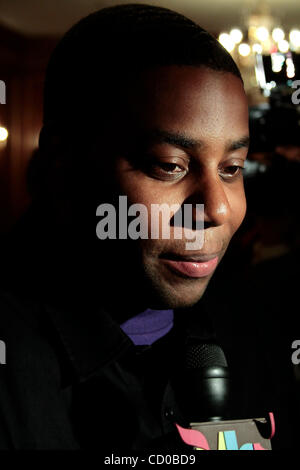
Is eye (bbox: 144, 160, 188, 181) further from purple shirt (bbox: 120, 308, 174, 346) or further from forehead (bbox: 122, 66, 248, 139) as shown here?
purple shirt (bbox: 120, 308, 174, 346)

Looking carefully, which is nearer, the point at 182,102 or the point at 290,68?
the point at 182,102

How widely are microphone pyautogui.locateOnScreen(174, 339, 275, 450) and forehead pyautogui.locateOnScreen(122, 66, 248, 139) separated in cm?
33

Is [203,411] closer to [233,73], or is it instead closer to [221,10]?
[233,73]

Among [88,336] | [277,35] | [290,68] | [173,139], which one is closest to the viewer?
[173,139]

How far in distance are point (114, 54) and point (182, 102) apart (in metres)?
0.12

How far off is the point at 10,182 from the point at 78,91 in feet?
9.07

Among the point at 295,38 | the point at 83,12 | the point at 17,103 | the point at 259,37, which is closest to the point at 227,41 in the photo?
the point at 259,37

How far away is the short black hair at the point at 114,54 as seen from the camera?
26.2 inches

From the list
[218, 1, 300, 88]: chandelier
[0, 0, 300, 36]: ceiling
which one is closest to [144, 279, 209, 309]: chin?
[218, 1, 300, 88]: chandelier

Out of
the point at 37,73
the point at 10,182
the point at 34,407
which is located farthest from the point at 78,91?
the point at 37,73

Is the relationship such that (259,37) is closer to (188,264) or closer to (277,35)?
(277,35)

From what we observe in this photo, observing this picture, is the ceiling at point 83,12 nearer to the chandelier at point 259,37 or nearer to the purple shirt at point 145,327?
the chandelier at point 259,37

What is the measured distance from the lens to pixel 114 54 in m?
0.68

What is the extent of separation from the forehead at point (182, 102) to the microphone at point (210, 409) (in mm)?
327
